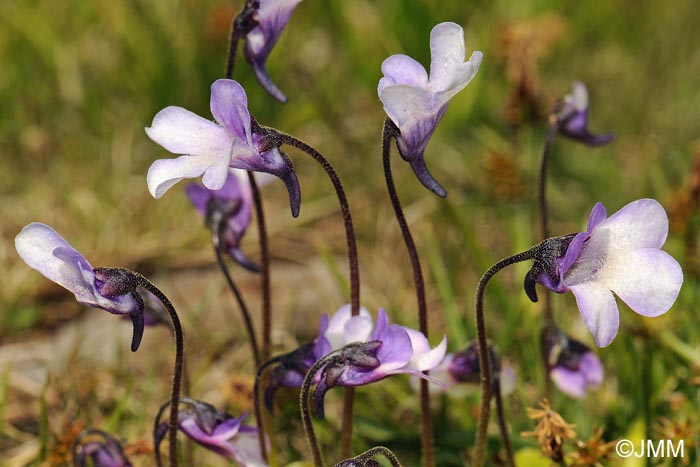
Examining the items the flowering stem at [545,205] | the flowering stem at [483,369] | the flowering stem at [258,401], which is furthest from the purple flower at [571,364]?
the flowering stem at [258,401]

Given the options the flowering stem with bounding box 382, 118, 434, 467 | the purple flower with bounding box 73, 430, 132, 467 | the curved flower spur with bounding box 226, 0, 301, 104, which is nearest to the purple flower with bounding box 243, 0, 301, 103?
the curved flower spur with bounding box 226, 0, 301, 104

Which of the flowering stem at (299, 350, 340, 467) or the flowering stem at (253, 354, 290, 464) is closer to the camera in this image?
the flowering stem at (299, 350, 340, 467)

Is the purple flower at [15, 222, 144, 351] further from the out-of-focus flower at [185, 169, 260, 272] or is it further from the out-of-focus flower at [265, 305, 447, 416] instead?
the out-of-focus flower at [185, 169, 260, 272]

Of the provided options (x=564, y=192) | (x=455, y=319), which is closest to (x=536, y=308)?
(x=455, y=319)

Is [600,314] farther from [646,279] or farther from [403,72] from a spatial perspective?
[403,72]

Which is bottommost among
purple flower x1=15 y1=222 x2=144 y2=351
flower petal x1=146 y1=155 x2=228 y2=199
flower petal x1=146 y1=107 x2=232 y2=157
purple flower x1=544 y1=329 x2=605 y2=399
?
purple flower x1=544 y1=329 x2=605 y2=399
